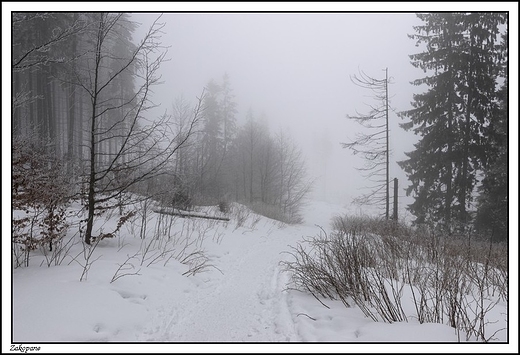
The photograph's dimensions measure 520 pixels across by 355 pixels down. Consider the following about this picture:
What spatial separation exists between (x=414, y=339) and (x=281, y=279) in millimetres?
2547

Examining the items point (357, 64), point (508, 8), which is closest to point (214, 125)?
point (357, 64)

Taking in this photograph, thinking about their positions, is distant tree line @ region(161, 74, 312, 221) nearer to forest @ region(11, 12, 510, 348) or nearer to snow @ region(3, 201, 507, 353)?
forest @ region(11, 12, 510, 348)

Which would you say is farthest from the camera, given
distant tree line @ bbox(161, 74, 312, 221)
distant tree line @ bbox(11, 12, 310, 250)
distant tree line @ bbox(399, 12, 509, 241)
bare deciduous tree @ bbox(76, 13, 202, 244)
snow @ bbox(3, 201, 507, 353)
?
distant tree line @ bbox(161, 74, 312, 221)

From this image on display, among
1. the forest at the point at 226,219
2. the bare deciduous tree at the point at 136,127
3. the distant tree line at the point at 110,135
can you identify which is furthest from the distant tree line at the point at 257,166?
the bare deciduous tree at the point at 136,127

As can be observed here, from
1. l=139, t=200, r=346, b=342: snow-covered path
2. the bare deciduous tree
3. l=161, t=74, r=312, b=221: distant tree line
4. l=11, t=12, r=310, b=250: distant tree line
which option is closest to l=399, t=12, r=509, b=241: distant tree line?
l=11, t=12, r=310, b=250: distant tree line

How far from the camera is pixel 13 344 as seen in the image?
7.22 feet

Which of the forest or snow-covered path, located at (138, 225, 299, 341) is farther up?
the forest

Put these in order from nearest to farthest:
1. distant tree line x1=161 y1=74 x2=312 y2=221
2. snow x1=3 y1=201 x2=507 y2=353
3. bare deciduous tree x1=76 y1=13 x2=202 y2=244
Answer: snow x1=3 y1=201 x2=507 y2=353, bare deciduous tree x1=76 y1=13 x2=202 y2=244, distant tree line x1=161 y1=74 x2=312 y2=221

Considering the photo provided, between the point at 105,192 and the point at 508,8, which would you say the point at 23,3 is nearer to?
the point at 105,192

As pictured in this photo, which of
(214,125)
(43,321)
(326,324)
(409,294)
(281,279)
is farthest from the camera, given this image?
(214,125)

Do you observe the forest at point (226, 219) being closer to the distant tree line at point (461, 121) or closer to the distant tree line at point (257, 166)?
the distant tree line at point (461, 121)

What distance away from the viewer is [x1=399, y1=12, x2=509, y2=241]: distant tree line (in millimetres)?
11484

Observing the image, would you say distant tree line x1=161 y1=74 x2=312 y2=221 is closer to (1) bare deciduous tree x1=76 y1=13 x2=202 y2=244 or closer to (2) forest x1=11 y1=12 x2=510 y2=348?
(2) forest x1=11 y1=12 x2=510 y2=348

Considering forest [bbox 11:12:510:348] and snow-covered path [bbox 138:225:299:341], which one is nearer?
snow-covered path [bbox 138:225:299:341]
